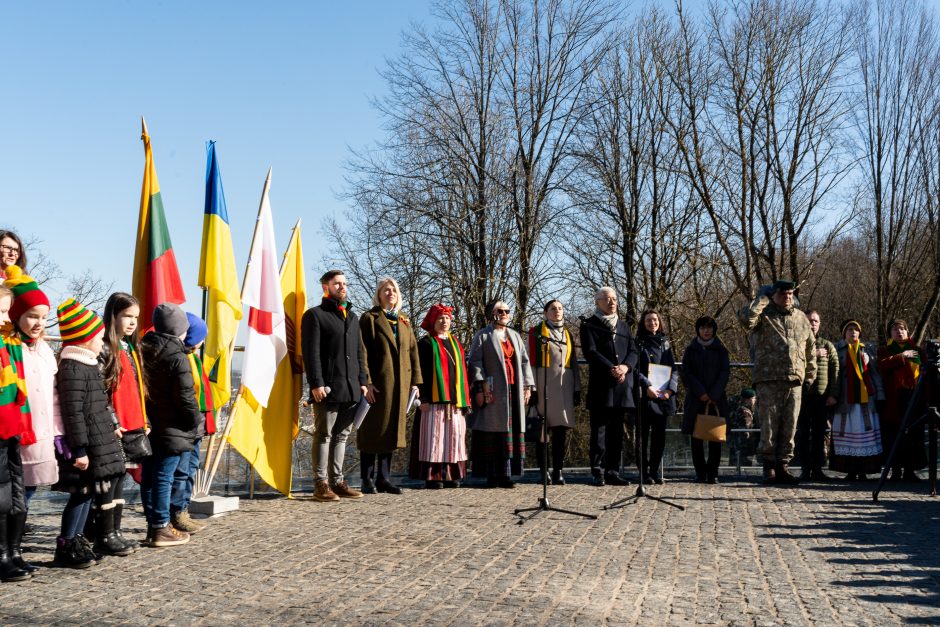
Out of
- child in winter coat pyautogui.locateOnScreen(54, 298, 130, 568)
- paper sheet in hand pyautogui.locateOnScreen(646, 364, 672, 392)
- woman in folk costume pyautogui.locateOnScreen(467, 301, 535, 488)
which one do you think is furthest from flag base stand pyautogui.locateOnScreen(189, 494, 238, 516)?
paper sheet in hand pyautogui.locateOnScreen(646, 364, 672, 392)

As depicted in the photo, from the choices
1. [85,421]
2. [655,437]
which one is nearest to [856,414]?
[655,437]

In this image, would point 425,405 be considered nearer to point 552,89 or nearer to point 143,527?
point 143,527

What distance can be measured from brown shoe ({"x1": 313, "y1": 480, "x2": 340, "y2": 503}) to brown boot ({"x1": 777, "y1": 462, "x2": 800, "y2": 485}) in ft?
16.3

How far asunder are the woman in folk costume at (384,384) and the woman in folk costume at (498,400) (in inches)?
33.9

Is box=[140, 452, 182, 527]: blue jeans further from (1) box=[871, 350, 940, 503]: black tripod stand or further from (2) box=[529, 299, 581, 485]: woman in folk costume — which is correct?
(1) box=[871, 350, 940, 503]: black tripod stand

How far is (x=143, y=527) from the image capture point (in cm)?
741

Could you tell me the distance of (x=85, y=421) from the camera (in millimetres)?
5797

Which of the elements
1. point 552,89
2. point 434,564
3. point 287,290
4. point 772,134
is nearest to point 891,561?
point 434,564

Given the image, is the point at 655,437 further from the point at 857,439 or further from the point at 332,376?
the point at 332,376

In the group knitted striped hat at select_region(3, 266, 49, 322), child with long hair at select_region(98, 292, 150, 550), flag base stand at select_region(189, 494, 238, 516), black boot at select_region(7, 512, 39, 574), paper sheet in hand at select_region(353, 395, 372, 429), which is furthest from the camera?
paper sheet in hand at select_region(353, 395, 372, 429)

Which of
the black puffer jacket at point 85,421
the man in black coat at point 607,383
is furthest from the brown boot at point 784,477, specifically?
the black puffer jacket at point 85,421

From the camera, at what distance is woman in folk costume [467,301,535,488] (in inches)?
413

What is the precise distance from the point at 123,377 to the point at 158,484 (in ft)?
2.76

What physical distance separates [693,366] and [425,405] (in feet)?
10.2
